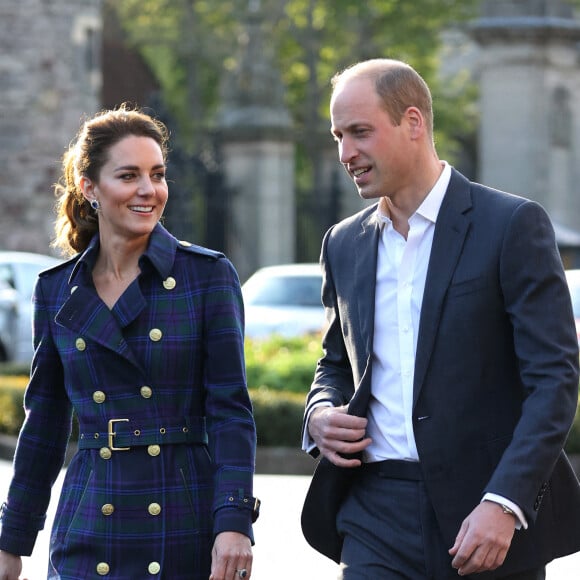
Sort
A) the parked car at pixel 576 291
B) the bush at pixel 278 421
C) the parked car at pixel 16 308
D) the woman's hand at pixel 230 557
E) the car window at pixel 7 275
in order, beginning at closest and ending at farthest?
the woman's hand at pixel 230 557, the bush at pixel 278 421, the parked car at pixel 576 291, the parked car at pixel 16 308, the car window at pixel 7 275

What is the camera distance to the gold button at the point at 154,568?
441 cm

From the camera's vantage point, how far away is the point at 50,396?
4.73m

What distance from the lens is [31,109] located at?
106 ft

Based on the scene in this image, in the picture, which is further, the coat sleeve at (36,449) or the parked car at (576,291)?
the parked car at (576,291)

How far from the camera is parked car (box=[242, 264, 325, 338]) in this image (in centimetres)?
1947

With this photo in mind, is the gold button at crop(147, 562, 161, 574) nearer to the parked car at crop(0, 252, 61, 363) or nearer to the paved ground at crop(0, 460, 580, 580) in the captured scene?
the paved ground at crop(0, 460, 580, 580)

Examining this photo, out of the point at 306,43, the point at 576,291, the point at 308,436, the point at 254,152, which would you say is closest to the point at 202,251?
the point at 308,436

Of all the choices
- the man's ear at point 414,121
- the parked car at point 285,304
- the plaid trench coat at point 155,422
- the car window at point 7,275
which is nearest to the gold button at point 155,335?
the plaid trench coat at point 155,422

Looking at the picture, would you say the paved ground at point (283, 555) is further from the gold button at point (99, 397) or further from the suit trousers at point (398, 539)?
the suit trousers at point (398, 539)

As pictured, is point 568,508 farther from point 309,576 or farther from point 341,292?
point 309,576

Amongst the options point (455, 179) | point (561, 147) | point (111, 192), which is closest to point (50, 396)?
point (111, 192)

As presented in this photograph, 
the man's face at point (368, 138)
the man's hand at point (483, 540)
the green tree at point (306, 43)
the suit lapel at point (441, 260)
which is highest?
the green tree at point (306, 43)

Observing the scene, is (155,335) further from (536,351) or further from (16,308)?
(16,308)

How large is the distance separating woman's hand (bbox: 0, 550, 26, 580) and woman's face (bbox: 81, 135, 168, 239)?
36.6 inches
